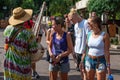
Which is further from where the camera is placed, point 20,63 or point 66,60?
point 66,60

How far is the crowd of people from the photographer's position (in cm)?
541

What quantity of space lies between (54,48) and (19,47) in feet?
4.28

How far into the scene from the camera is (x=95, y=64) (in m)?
6.53

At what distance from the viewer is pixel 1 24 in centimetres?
5559

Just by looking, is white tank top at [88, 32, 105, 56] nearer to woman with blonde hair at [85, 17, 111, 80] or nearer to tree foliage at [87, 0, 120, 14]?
woman with blonde hair at [85, 17, 111, 80]

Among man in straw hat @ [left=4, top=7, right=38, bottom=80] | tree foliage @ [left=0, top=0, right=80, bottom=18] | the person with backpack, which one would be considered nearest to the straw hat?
man in straw hat @ [left=4, top=7, right=38, bottom=80]

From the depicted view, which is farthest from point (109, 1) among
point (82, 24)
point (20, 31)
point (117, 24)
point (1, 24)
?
point (1, 24)

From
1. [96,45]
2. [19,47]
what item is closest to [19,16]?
[19,47]

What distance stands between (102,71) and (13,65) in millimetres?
1692

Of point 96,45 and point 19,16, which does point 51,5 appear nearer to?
point 96,45

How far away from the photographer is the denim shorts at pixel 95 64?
645cm

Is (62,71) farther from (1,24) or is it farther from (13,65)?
(1,24)

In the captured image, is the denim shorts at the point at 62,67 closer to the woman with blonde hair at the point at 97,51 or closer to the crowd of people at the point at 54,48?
the crowd of people at the point at 54,48

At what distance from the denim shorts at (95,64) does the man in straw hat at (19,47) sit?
1.44 m
